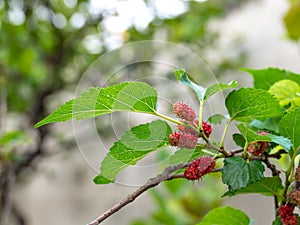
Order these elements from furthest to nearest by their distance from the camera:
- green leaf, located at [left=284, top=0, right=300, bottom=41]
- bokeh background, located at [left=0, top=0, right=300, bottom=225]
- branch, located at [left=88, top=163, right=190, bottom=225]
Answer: bokeh background, located at [left=0, top=0, right=300, bottom=225] < green leaf, located at [left=284, top=0, right=300, bottom=41] < branch, located at [left=88, top=163, right=190, bottom=225]

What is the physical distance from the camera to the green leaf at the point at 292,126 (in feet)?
1.14

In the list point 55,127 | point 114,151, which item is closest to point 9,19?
point 55,127

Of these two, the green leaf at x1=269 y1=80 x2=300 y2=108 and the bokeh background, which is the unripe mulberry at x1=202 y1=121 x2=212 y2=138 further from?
the bokeh background

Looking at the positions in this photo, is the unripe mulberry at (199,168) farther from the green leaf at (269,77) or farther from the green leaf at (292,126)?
the green leaf at (269,77)

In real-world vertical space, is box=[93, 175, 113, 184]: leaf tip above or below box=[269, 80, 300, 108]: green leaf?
below

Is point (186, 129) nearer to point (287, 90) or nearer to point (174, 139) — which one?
point (174, 139)

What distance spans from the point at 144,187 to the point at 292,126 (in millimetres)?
115

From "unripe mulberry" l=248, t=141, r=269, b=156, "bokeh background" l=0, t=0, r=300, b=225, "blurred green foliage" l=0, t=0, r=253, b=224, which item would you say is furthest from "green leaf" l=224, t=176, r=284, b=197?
"blurred green foliage" l=0, t=0, r=253, b=224

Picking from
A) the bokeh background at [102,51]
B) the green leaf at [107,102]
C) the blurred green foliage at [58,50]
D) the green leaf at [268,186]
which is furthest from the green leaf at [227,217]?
the blurred green foliage at [58,50]

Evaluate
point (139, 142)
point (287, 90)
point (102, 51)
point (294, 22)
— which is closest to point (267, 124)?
point (287, 90)

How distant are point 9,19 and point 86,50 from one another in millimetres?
296

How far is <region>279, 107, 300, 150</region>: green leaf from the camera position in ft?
1.14

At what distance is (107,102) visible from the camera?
1.06ft

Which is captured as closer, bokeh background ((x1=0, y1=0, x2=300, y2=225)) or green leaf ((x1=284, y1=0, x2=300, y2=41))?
green leaf ((x1=284, y1=0, x2=300, y2=41))
